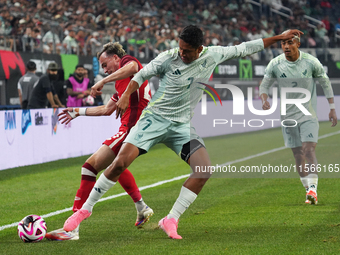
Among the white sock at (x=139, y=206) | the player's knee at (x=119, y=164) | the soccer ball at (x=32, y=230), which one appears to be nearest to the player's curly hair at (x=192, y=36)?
the player's knee at (x=119, y=164)

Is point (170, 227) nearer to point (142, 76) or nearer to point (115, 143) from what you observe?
point (115, 143)

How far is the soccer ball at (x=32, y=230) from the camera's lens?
5672mm

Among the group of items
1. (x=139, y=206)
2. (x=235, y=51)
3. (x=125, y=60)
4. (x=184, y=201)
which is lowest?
(x=139, y=206)

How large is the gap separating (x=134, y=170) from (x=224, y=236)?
22.1 ft

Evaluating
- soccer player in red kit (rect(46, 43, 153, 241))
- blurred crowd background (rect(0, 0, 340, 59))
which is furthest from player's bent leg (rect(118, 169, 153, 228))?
blurred crowd background (rect(0, 0, 340, 59))

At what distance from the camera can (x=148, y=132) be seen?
18.9 feet

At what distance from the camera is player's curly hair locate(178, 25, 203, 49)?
5.45 metres

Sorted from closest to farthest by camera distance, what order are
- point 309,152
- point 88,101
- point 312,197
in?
point 312,197 < point 309,152 < point 88,101

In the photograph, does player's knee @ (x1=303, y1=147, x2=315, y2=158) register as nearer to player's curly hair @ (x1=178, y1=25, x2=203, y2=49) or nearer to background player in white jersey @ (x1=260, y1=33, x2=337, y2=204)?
background player in white jersey @ (x1=260, y1=33, x2=337, y2=204)

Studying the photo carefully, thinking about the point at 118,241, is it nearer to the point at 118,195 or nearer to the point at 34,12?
the point at 118,195

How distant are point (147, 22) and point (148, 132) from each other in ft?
67.3

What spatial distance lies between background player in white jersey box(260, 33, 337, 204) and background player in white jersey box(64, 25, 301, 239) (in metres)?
2.06

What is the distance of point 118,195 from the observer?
356 inches

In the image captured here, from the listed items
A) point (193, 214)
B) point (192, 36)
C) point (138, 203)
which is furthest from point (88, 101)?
point (192, 36)
